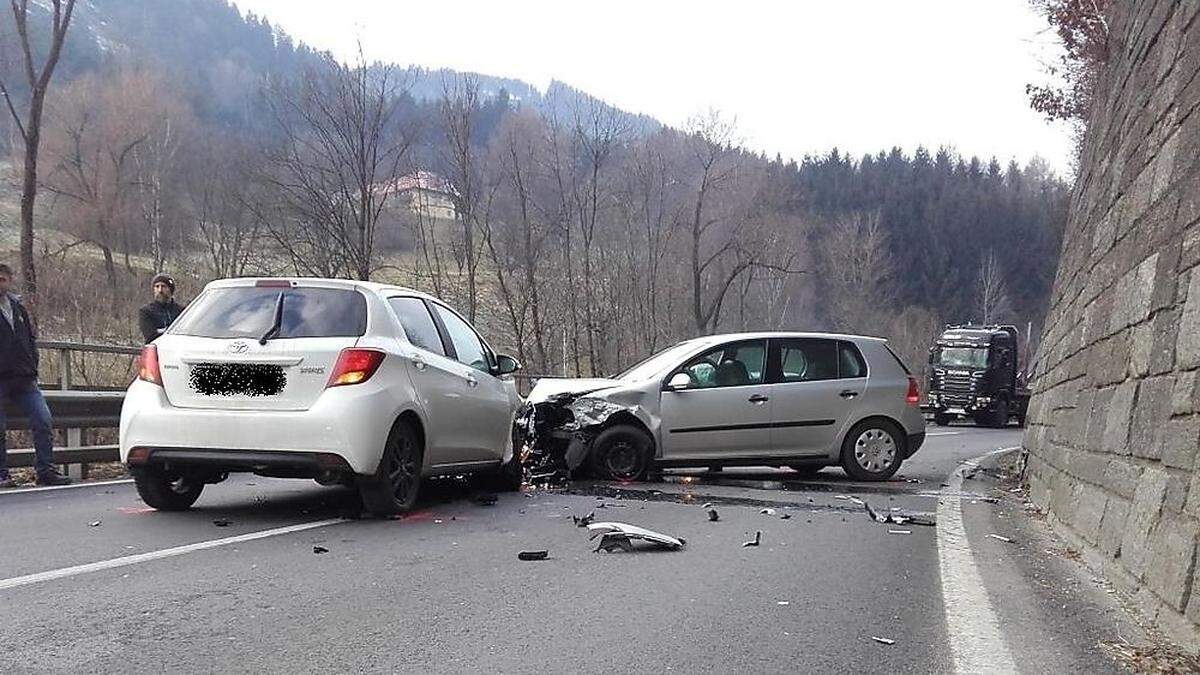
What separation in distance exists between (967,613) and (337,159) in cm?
1895

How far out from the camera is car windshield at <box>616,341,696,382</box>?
10312mm

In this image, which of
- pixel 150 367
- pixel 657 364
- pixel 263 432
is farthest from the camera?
pixel 657 364

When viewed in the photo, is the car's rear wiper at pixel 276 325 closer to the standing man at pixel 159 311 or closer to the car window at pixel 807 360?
the standing man at pixel 159 311

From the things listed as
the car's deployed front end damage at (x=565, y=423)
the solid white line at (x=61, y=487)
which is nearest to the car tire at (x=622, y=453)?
the car's deployed front end damage at (x=565, y=423)

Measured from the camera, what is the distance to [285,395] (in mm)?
6156

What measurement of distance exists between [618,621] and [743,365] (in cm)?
661

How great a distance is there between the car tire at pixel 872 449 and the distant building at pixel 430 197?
19411mm

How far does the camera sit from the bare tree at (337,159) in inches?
818

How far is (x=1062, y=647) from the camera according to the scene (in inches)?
149

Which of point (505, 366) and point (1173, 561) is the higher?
point (505, 366)

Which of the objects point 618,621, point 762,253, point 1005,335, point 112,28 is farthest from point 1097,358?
point 112,28

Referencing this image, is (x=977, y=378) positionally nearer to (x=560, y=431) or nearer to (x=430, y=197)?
(x=430, y=197)

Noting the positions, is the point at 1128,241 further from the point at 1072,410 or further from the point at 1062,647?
the point at 1062,647

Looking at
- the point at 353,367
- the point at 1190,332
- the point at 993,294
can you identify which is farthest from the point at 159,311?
the point at 993,294
